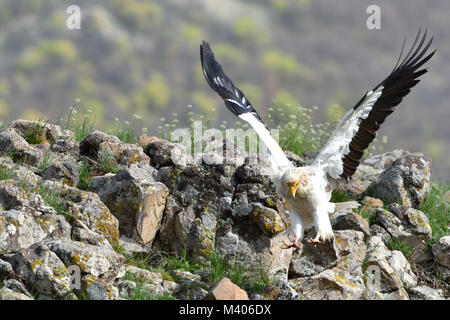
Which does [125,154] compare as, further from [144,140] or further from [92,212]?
[92,212]

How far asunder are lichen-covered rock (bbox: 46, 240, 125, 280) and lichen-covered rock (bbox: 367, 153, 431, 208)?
457 centimetres

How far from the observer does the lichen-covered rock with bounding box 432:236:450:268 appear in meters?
7.72

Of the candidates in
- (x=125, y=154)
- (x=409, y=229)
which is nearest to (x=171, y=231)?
(x=125, y=154)

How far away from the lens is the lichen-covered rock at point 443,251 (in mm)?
7719

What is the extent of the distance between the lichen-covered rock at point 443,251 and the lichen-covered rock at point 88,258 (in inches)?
162

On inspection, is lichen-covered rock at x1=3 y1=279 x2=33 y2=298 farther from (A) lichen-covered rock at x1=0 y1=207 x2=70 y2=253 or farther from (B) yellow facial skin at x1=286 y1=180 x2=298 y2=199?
(B) yellow facial skin at x1=286 y1=180 x2=298 y2=199

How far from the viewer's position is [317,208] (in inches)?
272

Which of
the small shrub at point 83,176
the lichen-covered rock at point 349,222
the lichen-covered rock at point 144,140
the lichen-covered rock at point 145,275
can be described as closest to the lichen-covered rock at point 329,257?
the lichen-covered rock at point 349,222

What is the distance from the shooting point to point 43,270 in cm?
554

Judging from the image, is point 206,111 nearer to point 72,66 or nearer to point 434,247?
point 434,247

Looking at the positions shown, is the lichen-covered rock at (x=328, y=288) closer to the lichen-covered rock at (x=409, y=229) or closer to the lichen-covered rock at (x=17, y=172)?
the lichen-covered rock at (x=409, y=229)

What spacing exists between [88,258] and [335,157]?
9.67 feet
